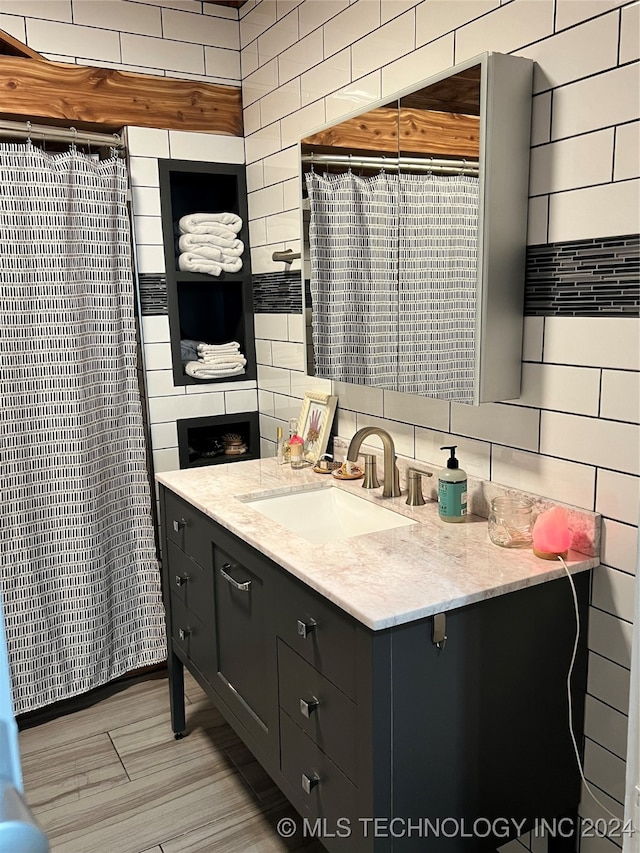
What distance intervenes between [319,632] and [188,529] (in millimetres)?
796

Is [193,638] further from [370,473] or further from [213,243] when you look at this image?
[213,243]

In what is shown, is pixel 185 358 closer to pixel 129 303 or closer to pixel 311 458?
pixel 129 303

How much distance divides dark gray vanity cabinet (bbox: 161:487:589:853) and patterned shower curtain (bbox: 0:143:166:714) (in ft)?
3.50

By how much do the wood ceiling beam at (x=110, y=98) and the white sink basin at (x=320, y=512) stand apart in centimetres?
154

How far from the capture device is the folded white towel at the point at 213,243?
2735 mm

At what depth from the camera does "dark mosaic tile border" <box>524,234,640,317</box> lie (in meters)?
1.39

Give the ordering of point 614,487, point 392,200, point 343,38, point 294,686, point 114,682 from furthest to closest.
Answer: point 114,682, point 343,38, point 392,200, point 294,686, point 614,487

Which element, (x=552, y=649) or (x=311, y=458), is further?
(x=311, y=458)

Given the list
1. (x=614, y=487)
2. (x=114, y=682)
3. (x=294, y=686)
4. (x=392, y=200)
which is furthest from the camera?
(x=114, y=682)

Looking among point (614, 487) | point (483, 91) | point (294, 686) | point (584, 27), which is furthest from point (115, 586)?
point (584, 27)

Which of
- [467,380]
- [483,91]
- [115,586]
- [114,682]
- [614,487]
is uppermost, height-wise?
[483,91]

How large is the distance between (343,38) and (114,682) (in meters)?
2.48

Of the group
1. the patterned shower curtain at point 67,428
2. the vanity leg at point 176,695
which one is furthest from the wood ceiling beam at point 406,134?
the vanity leg at point 176,695

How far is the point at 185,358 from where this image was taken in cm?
286
